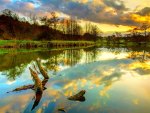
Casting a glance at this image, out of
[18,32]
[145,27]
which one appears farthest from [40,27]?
[145,27]

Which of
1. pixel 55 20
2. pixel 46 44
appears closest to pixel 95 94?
pixel 46 44

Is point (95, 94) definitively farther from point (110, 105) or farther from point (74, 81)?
point (74, 81)

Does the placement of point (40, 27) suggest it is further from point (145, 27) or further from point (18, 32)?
point (145, 27)

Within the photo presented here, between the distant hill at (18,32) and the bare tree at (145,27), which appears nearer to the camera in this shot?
the distant hill at (18,32)

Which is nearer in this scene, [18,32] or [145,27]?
[18,32]

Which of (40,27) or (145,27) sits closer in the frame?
(40,27)

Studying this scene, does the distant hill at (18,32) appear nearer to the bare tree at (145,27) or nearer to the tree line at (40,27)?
the tree line at (40,27)

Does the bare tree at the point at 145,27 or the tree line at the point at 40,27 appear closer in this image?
the tree line at the point at 40,27

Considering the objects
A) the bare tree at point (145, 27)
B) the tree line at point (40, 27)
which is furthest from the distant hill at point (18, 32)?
the bare tree at point (145, 27)

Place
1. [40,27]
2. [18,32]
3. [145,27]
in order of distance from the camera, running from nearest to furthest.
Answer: [18,32] → [40,27] → [145,27]

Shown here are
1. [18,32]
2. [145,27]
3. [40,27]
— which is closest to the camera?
[18,32]

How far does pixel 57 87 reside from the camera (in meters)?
14.3

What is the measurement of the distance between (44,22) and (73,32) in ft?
102

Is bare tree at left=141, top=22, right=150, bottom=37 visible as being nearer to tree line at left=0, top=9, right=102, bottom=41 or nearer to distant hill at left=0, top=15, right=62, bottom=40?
tree line at left=0, top=9, right=102, bottom=41
